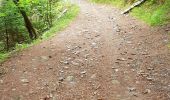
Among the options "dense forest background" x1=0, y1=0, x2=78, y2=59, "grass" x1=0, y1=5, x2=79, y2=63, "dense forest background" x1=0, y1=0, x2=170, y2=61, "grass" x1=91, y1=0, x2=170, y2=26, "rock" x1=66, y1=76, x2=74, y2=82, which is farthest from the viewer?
"dense forest background" x1=0, y1=0, x2=78, y2=59

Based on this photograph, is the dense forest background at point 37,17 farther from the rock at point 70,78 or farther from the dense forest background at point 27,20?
the rock at point 70,78

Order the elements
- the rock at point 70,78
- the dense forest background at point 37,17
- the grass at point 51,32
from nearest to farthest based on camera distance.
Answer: the rock at point 70,78 < the grass at point 51,32 < the dense forest background at point 37,17

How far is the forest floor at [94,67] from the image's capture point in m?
9.24

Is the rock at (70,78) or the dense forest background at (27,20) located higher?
the rock at (70,78)

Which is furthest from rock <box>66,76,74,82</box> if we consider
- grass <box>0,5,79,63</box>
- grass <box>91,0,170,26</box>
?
grass <box>91,0,170,26</box>

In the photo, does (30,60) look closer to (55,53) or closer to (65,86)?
(55,53)

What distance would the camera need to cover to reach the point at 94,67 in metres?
11.2

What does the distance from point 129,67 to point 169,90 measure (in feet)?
7.38

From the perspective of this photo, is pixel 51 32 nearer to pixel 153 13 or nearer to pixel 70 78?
pixel 153 13

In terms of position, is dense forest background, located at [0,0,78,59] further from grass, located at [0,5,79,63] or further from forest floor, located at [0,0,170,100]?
forest floor, located at [0,0,170,100]

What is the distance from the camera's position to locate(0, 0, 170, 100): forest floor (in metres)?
9.24

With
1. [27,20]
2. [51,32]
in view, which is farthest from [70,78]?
[27,20]

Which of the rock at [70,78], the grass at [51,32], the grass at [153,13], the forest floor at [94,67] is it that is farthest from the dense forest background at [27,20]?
the rock at [70,78]

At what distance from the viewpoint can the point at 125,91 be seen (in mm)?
9062
